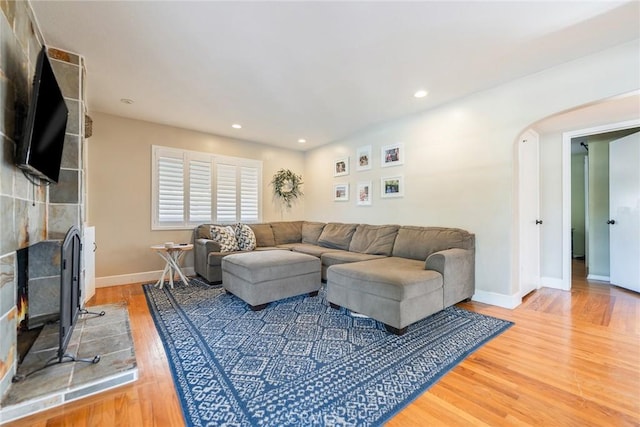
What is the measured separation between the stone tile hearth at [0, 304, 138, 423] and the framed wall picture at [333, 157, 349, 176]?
3.85 meters

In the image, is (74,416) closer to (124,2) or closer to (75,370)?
(75,370)

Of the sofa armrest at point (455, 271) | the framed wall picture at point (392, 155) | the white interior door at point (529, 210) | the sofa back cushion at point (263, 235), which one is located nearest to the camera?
the sofa armrest at point (455, 271)

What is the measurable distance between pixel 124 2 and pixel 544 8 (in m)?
2.86

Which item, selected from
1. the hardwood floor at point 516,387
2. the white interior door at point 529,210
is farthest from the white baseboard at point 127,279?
the white interior door at point 529,210

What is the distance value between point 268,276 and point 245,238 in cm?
165

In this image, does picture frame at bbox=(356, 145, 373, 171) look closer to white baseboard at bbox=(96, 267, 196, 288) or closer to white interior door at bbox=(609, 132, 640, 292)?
white interior door at bbox=(609, 132, 640, 292)

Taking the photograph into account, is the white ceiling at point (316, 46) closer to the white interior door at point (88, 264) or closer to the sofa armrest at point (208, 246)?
the white interior door at point (88, 264)

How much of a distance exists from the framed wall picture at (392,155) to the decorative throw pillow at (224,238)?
104 inches

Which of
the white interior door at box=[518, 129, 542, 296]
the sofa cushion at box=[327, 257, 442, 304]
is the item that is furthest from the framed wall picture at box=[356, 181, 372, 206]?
the white interior door at box=[518, 129, 542, 296]

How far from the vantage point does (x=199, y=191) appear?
4.58 meters

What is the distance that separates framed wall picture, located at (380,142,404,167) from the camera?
4.03 m

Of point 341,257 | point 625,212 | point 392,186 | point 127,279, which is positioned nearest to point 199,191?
point 127,279

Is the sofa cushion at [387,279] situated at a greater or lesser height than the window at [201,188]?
lesser

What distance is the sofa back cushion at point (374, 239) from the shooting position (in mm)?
3825
